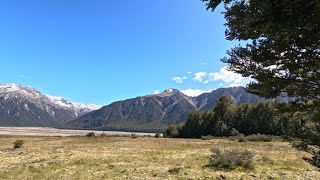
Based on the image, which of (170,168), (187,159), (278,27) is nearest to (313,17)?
(278,27)

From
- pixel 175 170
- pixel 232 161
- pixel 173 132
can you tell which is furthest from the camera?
pixel 173 132

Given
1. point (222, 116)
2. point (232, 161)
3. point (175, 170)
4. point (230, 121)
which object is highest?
point (222, 116)

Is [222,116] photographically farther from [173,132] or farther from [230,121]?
[173,132]

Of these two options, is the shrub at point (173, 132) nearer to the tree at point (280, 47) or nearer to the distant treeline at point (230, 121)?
the distant treeline at point (230, 121)

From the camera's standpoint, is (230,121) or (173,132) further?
(173,132)

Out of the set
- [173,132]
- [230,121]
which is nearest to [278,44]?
[230,121]

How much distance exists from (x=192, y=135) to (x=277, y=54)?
110 metres

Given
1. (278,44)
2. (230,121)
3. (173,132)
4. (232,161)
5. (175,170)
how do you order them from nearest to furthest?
1. (278,44)
2. (175,170)
3. (232,161)
4. (230,121)
5. (173,132)

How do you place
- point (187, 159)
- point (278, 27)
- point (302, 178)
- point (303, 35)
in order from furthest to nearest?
point (187, 159) < point (302, 178) < point (303, 35) < point (278, 27)

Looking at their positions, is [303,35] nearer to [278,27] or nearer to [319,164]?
[278,27]

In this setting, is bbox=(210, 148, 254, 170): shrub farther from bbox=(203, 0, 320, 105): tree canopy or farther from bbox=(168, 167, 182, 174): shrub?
bbox=(203, 0, 320, 105): tree canopy

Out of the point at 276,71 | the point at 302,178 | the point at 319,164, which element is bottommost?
the point at 302,178

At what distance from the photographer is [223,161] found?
25.2 m

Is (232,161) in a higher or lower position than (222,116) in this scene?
lower
